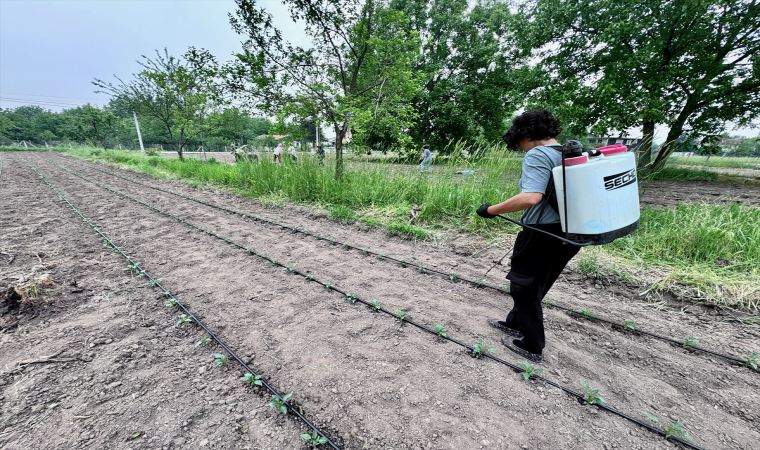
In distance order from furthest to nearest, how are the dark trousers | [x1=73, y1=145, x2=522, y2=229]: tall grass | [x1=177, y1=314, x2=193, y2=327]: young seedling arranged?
[x1=73, y1=145, x2=522, y2=229]: tall grass
[x1=177, y1=314, x2=193, y2=327]: young seedling
the dark trousers

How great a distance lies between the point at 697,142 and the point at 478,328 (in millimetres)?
12186

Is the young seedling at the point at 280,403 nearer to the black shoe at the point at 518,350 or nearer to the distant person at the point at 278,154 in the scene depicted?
the black shoe at the point at 518,350

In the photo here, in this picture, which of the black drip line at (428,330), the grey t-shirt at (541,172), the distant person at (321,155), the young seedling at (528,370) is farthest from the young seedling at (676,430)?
the distant person at (321,155)

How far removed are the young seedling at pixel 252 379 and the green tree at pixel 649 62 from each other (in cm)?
785

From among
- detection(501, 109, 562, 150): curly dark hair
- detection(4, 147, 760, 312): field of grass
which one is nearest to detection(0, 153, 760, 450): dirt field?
detection(4, 147, 760, 312): field of grass

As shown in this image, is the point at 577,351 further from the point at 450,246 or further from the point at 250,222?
the point at 250,222

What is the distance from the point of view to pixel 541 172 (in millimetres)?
1361

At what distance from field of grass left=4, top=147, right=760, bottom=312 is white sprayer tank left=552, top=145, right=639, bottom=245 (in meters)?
1.92

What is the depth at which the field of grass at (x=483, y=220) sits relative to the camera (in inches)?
101

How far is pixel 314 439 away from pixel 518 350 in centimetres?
132

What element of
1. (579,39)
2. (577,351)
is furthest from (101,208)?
(579,39)

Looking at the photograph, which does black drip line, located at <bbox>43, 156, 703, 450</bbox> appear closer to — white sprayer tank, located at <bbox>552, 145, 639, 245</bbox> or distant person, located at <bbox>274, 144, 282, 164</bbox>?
white sprayer tank, located at <bbox>552, 145, 639, 245</bbox>

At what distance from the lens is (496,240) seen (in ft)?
11.7

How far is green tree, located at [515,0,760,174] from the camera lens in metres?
6.55
